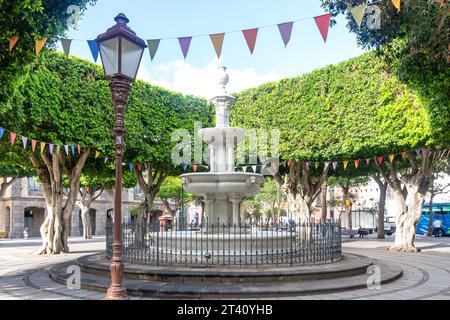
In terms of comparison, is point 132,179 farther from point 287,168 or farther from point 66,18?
point 66,18

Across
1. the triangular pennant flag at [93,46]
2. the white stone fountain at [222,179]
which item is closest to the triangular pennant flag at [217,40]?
the triangular pennant flag at [93,46]

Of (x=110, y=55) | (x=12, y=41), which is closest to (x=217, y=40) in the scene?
(x=110, y=55)

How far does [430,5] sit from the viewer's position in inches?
369

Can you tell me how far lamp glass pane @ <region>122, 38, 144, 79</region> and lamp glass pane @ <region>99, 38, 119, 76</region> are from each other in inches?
4.7

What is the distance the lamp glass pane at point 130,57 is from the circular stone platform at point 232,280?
491 centimetres

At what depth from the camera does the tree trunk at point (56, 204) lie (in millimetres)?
A: 20203

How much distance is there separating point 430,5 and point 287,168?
60.8 feet

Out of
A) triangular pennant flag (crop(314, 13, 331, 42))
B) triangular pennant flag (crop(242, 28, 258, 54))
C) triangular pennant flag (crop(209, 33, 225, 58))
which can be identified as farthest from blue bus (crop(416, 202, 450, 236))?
triangular pennant flag (crop(209, 33, 225, 58))

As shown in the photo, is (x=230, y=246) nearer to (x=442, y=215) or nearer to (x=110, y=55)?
(x=110, y=55)

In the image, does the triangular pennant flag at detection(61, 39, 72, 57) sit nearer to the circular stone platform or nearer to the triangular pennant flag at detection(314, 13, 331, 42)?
the circular stone platform

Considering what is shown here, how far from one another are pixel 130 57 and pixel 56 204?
1599cm

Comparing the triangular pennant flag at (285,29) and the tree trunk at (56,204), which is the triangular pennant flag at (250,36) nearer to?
the triangular pennant flag at (285,29)

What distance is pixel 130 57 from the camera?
6.93 metres

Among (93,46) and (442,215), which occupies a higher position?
(93,46)
